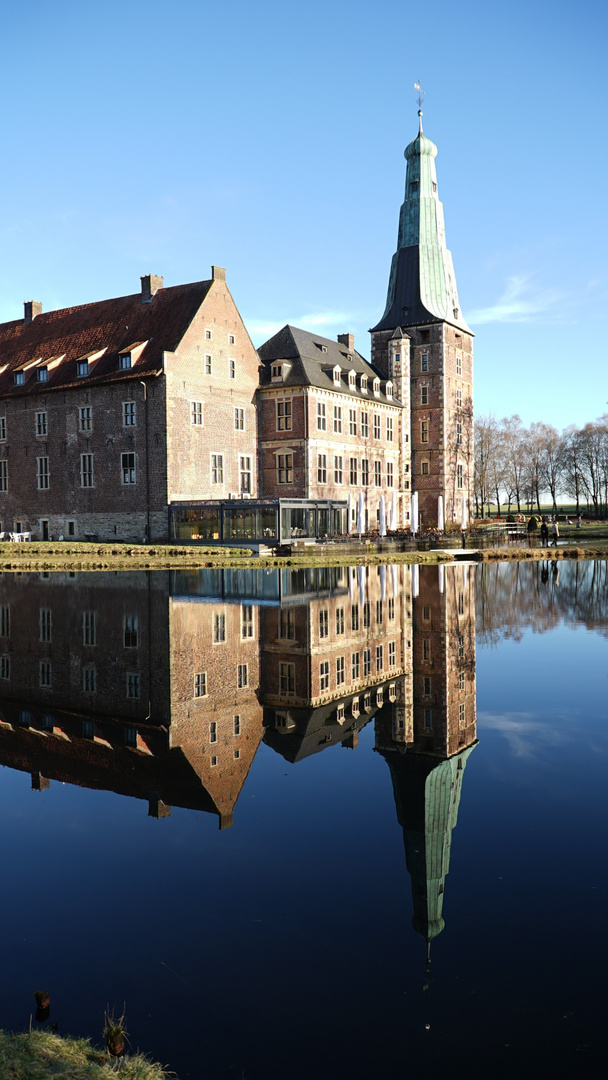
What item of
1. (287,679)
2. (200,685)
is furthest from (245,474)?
(200,685)

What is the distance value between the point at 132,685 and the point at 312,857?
666cm

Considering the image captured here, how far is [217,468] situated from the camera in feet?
179

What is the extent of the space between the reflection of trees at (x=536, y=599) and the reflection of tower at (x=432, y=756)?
222cm

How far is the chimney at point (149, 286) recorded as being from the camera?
5628 centimetres

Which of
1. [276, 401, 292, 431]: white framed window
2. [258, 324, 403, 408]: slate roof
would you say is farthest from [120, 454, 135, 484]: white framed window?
[258, 324, 403, 408]: slate roof

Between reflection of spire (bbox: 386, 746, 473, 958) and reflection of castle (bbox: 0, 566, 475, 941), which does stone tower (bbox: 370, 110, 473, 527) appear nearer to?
reflection of castle (bbox: 0, 566, 475, 941)

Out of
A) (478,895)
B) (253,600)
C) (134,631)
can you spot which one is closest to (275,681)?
(134,631)

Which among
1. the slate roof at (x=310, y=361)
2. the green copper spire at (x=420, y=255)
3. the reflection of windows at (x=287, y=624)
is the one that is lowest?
the reflection of windows at (x=287, y=624)

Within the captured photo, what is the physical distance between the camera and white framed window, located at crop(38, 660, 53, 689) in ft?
41.2

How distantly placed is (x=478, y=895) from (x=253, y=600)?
731 inches

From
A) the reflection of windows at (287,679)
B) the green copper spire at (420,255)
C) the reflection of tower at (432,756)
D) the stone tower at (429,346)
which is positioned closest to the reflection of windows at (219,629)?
the reflection of windows at (287,679)

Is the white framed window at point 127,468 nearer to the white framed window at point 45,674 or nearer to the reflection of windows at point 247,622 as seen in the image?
the reflection of windows at point 247,622

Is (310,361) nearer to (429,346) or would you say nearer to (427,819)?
(429,346)

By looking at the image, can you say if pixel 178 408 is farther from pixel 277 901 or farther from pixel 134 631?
pixel 277 901
